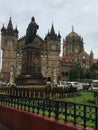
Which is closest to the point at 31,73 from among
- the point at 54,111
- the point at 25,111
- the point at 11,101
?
the point at 11,101

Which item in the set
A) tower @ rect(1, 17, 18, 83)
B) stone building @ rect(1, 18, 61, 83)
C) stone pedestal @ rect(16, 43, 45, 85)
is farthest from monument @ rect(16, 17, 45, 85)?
tower @ rect(1, 17, 18, 83)

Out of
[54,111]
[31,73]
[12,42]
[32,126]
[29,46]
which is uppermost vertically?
[12,42]

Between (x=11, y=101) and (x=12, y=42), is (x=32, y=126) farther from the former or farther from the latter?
(x=12, y=42)

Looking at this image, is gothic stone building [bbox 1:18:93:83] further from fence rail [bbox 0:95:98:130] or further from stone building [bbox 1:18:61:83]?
fence rail [bbox 0:95:98:130]

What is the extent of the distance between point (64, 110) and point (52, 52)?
64.7m

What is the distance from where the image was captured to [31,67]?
768 inches

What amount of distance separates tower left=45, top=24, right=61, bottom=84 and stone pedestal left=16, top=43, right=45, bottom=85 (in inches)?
1936

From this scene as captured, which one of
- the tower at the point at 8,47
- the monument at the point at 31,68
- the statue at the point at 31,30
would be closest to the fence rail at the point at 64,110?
the monument at the point at 31,68

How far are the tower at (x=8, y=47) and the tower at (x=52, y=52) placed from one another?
29.1ft

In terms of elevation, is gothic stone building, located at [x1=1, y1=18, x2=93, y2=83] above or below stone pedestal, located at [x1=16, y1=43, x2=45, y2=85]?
above

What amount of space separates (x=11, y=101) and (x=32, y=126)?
2.47 m

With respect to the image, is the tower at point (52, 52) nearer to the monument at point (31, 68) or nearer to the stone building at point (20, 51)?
the stone building at point (20, 51)

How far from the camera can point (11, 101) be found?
9.97 metres

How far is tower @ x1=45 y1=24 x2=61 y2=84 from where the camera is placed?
69688 mm
